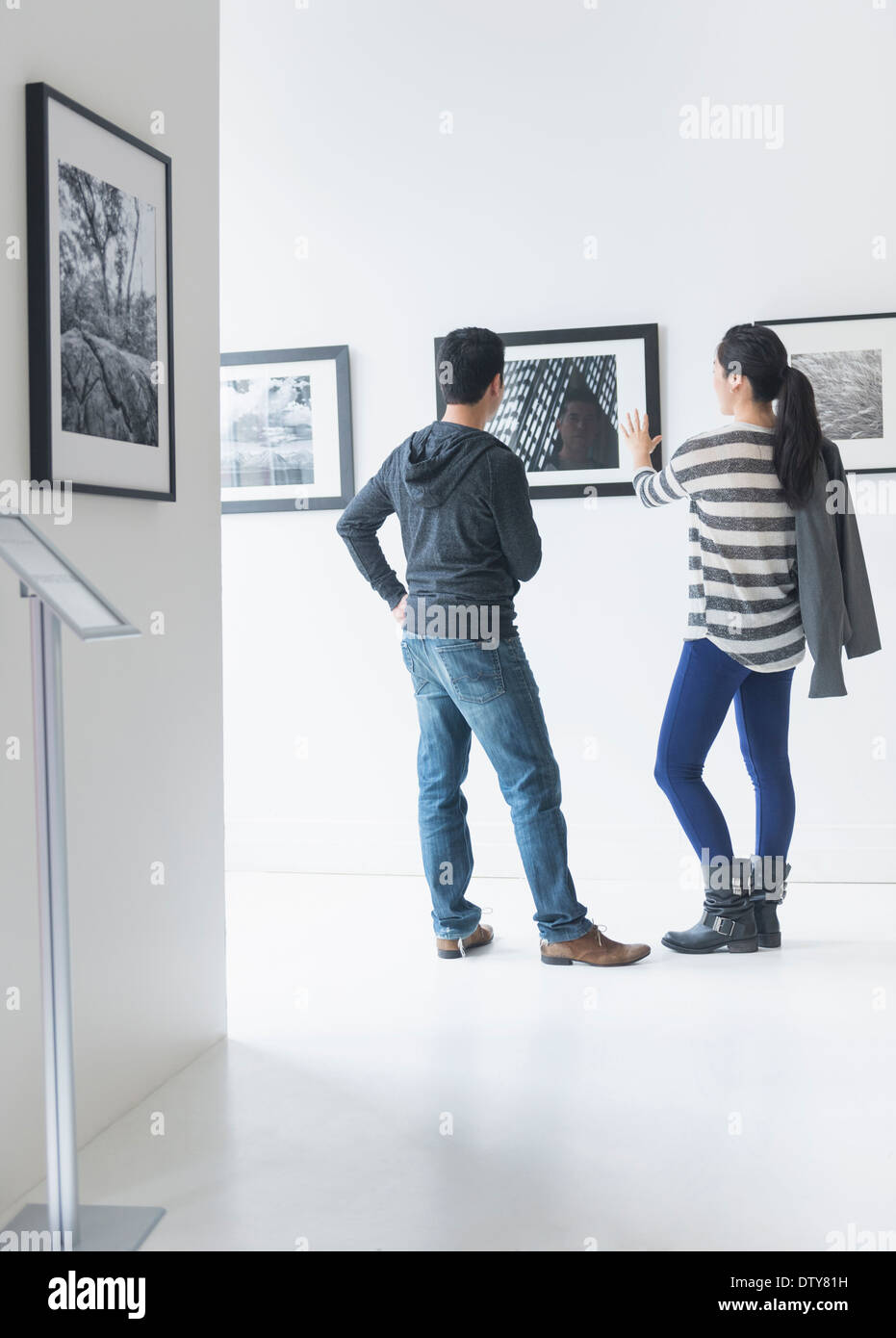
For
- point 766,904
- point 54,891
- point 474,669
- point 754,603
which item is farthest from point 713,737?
point 54,891

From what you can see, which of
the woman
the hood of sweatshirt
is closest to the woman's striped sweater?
the woman

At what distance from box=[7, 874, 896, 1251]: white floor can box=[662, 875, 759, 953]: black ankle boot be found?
0.05m

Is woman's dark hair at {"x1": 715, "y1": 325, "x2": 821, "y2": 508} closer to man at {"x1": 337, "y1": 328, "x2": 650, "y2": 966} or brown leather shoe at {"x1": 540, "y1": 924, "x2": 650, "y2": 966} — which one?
man at {"x1": 337, "y1": 328, "x2": 650, "y2": 966}

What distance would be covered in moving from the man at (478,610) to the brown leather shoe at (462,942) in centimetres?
19

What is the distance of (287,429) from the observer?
14.4 ft

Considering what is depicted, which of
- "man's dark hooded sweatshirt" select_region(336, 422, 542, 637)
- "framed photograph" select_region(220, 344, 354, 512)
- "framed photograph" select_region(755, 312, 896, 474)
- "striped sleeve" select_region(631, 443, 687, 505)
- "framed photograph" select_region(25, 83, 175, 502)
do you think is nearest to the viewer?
"framed photograph" select_region(25, 83, 175, 502)

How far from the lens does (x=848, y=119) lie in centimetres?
397

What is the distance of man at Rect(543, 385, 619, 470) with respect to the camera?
164 inches

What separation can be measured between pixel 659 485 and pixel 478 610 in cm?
67

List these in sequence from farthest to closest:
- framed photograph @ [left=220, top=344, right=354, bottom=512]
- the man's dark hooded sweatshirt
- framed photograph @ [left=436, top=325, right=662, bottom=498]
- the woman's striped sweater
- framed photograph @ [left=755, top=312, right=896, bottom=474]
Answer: framed photograph @ [left=220, top=344, right=354, bottom=512] < framed photograph @ [left=436, top=325, right=662, bottom=498] < framed photograph @ [left=755, top=312, right=896, bottom=474] < the woman's striped sweater < the man's dark hooded sweatshirt

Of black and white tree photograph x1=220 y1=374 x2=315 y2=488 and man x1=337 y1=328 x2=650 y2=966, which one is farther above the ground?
black and white tree photograph x1=220 y1=374 x2=315 y2=488
